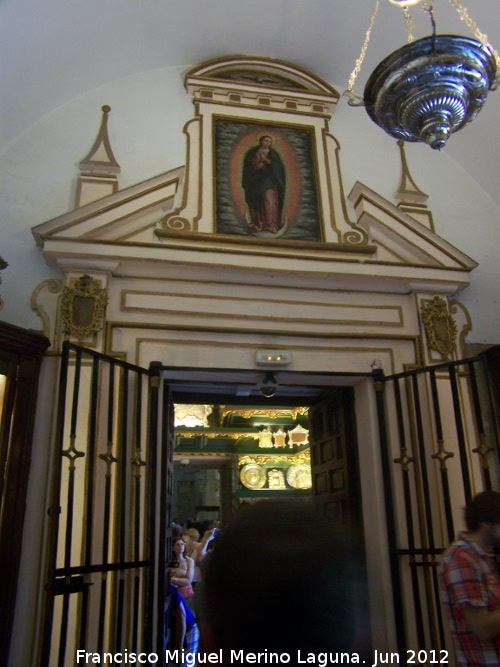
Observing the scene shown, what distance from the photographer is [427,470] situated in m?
4.02

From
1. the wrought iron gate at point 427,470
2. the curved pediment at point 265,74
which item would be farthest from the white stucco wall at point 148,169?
the wrought iron gate at point 427,470

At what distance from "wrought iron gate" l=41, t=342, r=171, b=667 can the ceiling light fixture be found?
2195 millimetres

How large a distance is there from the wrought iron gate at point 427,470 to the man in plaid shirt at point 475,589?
3.72 ft

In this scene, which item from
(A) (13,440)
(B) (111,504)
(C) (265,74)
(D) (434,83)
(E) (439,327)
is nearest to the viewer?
(D) (434,83)

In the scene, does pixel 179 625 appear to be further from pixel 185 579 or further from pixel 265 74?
pixel 265 74

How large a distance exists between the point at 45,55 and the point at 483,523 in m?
4.44

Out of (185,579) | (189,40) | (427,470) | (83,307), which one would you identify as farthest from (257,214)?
(185,579)

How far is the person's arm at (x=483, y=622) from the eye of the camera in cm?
211

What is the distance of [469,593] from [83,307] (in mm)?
2872

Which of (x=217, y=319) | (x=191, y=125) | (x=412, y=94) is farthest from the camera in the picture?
(x=191, y=125)

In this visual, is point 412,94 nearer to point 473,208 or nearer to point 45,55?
point 473,208

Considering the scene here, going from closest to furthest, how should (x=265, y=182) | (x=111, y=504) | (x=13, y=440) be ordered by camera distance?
(x=13, y=440), (x=111, y=504), (x=265, y=182)

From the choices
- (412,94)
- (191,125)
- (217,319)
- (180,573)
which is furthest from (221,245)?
(180,573)

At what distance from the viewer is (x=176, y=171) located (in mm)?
4434
